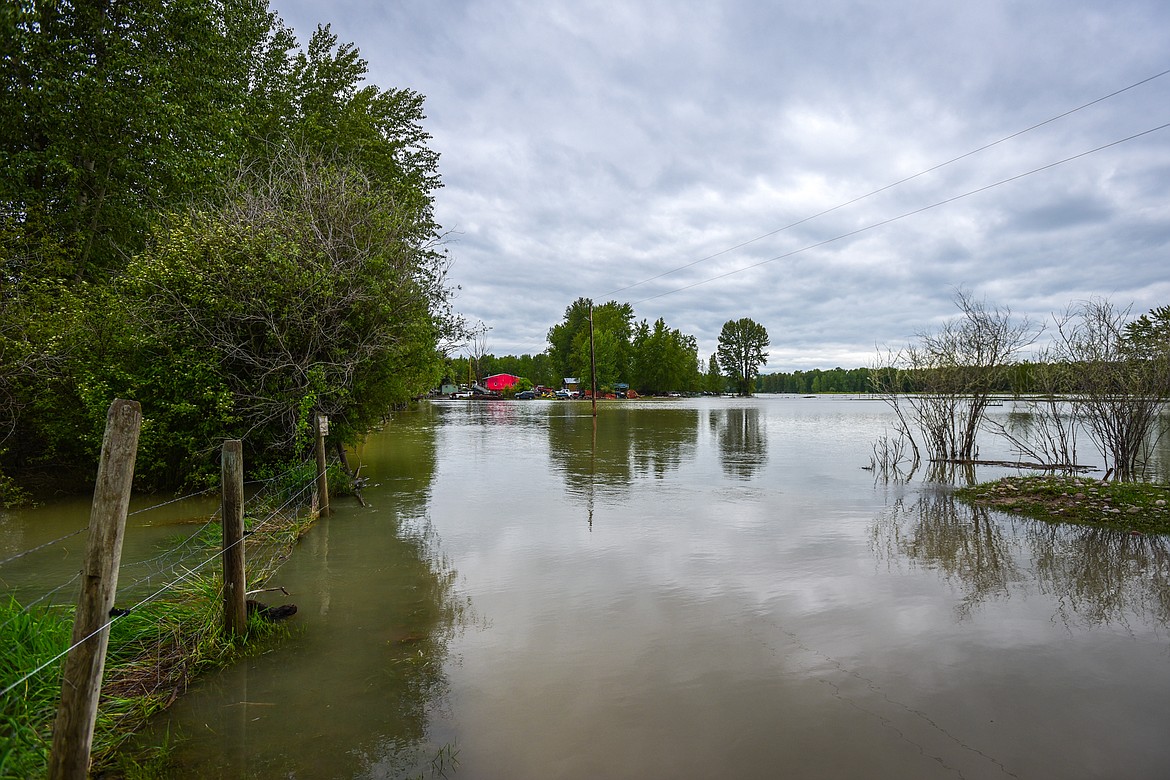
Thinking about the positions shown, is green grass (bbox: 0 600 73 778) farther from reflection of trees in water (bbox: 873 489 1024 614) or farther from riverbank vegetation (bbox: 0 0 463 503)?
reflection of trees in water (bbox: 873 489 1024 614)

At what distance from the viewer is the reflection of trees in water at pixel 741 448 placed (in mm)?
17252

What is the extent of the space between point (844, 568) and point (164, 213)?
1538 centimetres

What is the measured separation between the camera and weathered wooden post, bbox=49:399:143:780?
302 centimetres

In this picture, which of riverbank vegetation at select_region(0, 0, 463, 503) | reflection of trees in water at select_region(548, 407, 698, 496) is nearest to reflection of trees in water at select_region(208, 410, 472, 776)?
riverbank vegetation at select_region(0, 0, 463, 503)

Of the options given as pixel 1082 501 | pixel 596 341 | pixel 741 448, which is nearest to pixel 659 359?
pixel 596 341

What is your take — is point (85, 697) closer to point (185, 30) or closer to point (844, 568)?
point (844, 568)

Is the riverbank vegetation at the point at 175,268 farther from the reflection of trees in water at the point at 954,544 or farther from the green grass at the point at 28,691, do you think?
the reflection of trees in water at the point at 954,544

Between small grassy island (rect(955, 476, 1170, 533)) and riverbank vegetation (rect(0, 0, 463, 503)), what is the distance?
43.2ft

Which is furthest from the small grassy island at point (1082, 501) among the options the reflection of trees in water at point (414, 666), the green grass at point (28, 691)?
the green grass at point (28, 691)

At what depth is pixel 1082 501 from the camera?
11.0m

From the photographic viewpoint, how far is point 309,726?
4207 millimetres

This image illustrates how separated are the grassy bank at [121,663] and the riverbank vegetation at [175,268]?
19.5 feet

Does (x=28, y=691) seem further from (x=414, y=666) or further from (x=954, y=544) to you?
(x=954, y=544)

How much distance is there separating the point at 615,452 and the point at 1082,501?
42.9 feet
